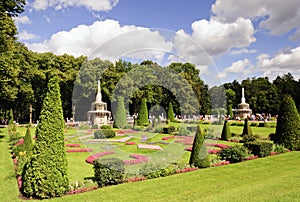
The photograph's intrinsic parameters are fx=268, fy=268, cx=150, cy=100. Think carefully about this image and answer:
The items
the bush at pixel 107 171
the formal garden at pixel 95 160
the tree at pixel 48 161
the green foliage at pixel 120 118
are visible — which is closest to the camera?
the tree at pixel 48 161

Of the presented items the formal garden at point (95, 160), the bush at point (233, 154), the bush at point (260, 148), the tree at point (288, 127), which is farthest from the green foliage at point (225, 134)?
the bush at point (233, 154)

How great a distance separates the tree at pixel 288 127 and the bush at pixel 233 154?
4.12 m

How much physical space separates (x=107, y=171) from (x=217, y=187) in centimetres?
373

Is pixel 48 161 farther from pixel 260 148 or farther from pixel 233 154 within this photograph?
pixel 260 148

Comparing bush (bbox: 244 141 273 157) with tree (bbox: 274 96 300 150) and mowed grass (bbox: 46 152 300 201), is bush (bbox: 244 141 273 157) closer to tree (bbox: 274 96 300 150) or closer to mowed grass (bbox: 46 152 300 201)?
tree (bbox: 274 96 300 150)

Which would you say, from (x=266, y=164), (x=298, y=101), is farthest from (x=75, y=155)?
(x=298, y=101)

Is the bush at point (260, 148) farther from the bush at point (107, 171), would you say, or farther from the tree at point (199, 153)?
the bush at point (107, 171)

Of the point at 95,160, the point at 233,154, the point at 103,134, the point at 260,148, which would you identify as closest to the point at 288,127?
the point at 260,148

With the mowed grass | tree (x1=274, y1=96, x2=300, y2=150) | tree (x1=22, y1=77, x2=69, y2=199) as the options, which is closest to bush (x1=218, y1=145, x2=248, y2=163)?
the mowed grass

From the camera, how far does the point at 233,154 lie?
1309 cm

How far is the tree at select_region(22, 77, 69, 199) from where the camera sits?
793 cm

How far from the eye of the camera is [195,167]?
11.6 m

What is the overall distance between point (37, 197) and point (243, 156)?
9.43 m

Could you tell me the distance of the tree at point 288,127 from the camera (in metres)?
15.7
